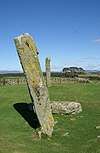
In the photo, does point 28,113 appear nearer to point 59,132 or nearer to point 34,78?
point 59,132

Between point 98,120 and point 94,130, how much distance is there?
2.30 metres

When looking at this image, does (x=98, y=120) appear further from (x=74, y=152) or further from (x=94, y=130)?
(x=74, y=152)

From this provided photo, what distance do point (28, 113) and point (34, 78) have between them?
5506mm

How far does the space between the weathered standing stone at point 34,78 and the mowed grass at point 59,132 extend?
0.91 meters

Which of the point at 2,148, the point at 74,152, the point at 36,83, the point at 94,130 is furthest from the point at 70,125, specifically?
the point at 2,148

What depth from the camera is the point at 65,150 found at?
14.7m

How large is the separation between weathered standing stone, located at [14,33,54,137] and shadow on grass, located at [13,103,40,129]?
4.75 feet

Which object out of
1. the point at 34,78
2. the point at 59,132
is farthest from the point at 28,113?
the point at 34,78

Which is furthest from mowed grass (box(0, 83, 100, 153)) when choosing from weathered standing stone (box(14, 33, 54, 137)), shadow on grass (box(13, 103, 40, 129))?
weathered standing stone (box(14, 33, 54, 137))

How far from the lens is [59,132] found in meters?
17.9

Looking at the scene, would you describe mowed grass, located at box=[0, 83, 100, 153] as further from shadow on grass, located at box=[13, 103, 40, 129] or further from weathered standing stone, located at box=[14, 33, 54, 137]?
weathered standing stone, located at box=[14, 33, 54, 137]

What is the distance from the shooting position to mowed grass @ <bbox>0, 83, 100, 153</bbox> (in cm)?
1457

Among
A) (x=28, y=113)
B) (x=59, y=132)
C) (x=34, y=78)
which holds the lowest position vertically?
(x=59, y=132)

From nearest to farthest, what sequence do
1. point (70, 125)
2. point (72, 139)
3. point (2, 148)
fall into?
point (2, 148) < point (72, 139) < point (70, 125)
